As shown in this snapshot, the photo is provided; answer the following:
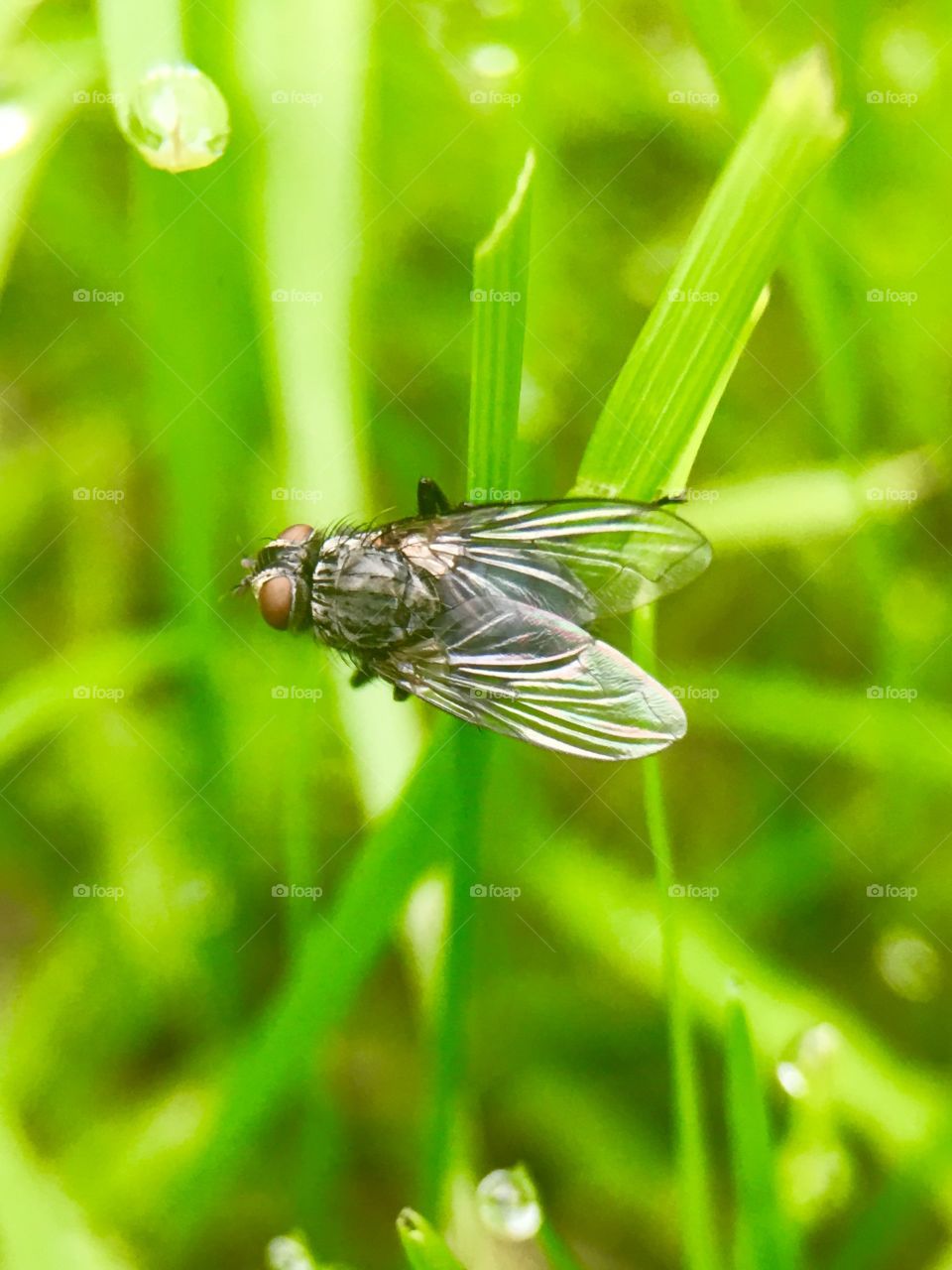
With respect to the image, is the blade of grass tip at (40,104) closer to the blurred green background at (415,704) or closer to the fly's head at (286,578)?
the blurred green background at (415,704)

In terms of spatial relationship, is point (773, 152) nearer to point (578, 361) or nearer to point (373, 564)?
point (578, 361)

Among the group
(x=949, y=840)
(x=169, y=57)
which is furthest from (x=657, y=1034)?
(x=169, y=57)

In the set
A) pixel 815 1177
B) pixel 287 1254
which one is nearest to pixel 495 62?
pixel 815 1177

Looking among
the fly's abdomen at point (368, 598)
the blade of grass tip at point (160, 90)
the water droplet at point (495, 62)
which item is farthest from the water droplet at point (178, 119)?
the fly's abdomen at point (368, 598)

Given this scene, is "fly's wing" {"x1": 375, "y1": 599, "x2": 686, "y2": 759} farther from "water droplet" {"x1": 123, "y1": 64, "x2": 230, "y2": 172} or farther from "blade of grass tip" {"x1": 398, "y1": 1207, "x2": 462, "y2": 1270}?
"water droplet" {"x1": 123, "y1": 64, "x2": 230, "y2": 172}

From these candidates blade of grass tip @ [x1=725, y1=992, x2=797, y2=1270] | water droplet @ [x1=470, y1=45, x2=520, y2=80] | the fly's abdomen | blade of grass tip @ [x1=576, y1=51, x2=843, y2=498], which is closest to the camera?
blade of grass tip @ [x1=725, y1=992, x2=797, y2=1270]

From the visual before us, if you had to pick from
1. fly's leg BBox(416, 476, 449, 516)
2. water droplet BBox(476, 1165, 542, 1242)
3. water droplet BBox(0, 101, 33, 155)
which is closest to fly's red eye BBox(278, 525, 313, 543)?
fly's leg BBox(416, 476, 449, 516)
